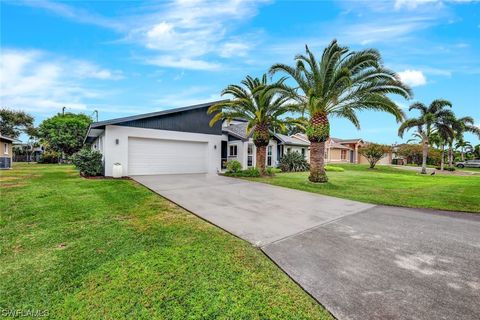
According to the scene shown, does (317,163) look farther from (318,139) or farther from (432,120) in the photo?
(432,120)

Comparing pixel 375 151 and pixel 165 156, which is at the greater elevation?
pixel 375 151

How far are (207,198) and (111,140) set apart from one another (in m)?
8.44

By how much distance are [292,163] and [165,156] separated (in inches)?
459

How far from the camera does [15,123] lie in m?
37.8

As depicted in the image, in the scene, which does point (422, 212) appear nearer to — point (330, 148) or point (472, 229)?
point (472, 229)

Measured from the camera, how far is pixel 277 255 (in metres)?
3.61

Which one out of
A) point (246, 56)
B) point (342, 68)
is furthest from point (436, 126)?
point (246, 56)

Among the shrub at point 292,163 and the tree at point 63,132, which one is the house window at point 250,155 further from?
the tree at point 63,132

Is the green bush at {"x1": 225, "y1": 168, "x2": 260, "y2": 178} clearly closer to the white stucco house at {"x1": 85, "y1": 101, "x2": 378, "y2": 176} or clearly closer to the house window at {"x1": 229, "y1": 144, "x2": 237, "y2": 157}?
the white stucco house at {"x1": 85, "y1": 101, "x2": 378, "y2": 176}

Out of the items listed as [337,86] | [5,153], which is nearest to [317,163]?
[337,86]

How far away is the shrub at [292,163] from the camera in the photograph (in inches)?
827

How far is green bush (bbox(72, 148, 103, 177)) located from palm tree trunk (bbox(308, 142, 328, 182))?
1237cm

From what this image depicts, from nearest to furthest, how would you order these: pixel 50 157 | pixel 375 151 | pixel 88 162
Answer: pixel 88 162 < pixel 375 151 < pixel 50 157

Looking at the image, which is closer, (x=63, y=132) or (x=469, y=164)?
(x=63, y=132)
